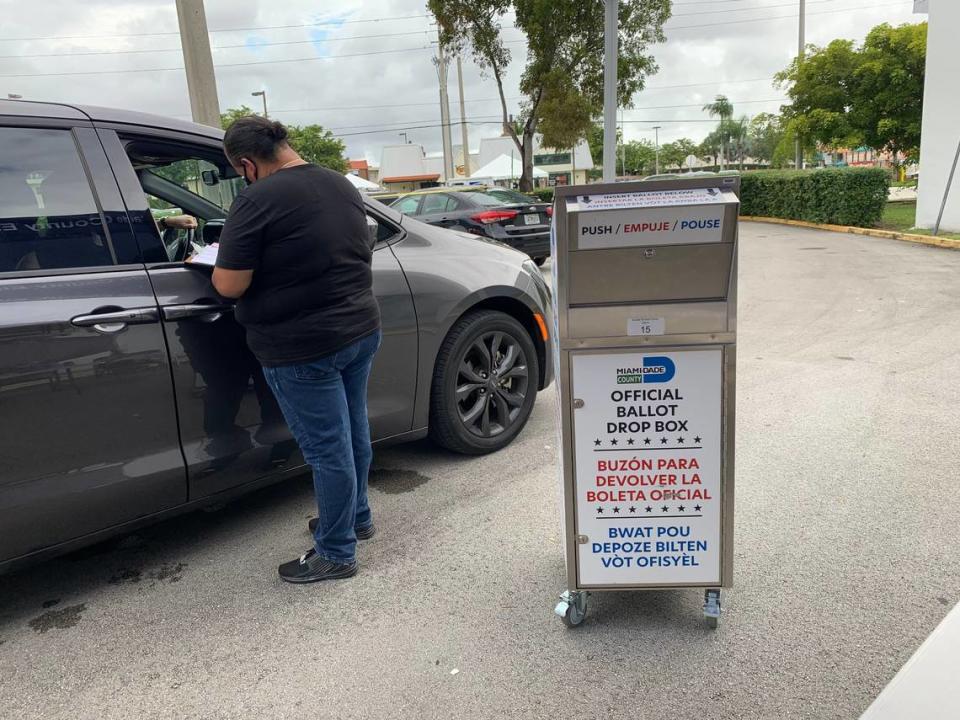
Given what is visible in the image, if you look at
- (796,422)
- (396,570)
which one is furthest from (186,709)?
(796,422)

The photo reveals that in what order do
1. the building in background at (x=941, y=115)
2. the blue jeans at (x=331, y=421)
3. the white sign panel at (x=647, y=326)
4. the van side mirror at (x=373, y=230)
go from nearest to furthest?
the white sign panel at (x=647, y=326) < the blue jeans at (x=331, y=421) < the van side mirror at (x=373, y=230) < the building in background at (x=941, y=115)

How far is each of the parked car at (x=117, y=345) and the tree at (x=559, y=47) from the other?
60.2ft

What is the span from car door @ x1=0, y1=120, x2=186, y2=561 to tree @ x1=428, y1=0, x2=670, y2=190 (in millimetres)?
18822

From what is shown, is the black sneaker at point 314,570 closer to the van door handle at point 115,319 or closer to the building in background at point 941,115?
the van door handle at point 115,319

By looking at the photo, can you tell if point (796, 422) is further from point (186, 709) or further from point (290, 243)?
point (186, 709)

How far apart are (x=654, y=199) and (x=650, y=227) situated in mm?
88

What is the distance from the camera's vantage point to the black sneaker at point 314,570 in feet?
9.91

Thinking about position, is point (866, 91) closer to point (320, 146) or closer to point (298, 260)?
point (298, 260)

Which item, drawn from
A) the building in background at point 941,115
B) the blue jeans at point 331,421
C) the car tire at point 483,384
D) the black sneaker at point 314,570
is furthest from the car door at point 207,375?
the building in background at point 941,115

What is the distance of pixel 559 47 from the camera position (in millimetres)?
20578

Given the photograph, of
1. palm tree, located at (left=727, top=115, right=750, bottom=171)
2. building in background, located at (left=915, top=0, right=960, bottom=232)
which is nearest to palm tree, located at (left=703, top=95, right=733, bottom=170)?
palm tree, located at (left=727, top=115, right=750, bottom=171)

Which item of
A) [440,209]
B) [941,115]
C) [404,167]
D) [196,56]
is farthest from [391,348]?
[404,167]

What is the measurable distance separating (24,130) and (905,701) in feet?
10.3

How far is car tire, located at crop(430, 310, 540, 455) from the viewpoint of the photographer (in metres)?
3.88
